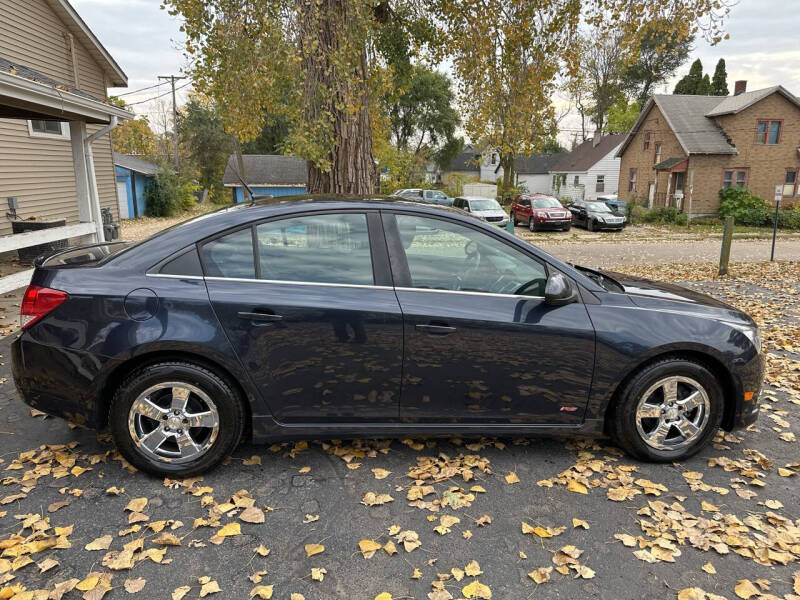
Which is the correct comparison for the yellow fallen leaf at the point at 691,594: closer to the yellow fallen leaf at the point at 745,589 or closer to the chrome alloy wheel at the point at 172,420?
the yellow fallen leaf at the point at 745,589

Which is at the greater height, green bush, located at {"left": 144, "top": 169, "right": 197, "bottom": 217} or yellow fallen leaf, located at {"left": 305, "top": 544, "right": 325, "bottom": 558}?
green bush, located at {"left": 144, "top": 169, "right": 197, "bottom": 217}

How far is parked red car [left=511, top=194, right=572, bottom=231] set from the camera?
26.2 m

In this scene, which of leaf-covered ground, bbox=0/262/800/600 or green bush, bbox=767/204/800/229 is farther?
green bush, bbox=767/204/800/229

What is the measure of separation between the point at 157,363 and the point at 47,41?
49.9ft

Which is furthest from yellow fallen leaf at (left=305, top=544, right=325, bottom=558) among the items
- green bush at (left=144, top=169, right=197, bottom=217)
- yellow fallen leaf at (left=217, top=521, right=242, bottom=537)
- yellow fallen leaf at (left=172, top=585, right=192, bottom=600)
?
green bush at (left=144, top=169, right=197, bottom=217)

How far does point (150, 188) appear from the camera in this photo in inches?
1312

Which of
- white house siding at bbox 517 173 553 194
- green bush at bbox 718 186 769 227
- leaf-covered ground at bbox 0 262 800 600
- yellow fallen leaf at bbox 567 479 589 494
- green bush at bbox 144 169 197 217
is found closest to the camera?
leaf-covered ground at bbox 0 262 800 600

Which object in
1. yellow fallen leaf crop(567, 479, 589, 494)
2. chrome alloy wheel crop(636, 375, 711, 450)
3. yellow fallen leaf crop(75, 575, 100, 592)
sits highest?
chrome alloy wheel crop(636, 375, 711, 450)

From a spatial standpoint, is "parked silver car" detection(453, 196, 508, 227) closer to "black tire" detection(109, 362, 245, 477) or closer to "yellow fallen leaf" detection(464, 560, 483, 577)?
"black tire" detection(109, 362, 245, 477)

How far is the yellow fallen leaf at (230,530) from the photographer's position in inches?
111

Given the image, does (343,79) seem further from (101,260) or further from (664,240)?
(664,240)

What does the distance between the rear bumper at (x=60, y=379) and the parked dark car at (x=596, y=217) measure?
2657 centimetres

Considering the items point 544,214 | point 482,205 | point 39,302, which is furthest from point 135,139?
point 39,302

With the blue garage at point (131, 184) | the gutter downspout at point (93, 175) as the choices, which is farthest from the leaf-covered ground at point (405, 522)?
the blue garage at point (131, 184)
